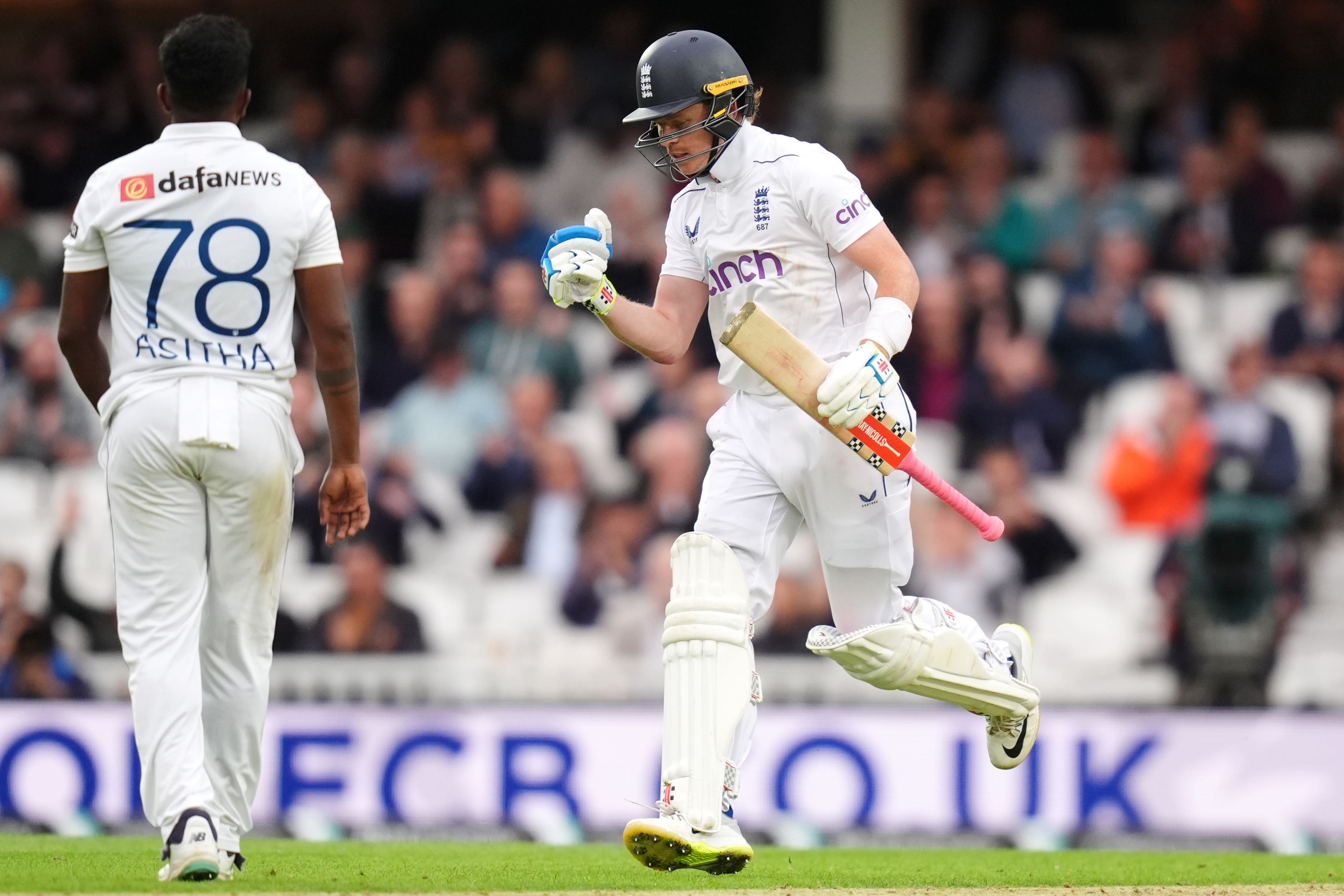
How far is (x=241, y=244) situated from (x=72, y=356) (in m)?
0.58

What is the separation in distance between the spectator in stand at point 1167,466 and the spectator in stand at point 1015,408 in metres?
0.36

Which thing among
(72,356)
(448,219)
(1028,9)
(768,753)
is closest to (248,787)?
(72,356)

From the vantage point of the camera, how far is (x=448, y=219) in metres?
12.6

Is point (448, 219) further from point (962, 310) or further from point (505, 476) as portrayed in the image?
point (962, 310)

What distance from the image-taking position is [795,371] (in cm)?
519

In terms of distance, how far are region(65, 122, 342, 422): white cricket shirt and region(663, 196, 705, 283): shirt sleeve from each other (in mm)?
1138

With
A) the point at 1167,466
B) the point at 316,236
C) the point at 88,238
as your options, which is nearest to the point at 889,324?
the point at 316,236

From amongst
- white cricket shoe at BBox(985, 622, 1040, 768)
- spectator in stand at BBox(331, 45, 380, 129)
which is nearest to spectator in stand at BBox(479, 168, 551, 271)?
spectator in stand at BBox(331, 45, 380, 129)

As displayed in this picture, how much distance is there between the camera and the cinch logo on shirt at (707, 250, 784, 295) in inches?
217

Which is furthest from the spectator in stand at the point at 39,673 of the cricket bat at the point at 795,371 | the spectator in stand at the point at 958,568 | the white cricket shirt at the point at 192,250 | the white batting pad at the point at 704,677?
the cricket bat at the point at 795,371

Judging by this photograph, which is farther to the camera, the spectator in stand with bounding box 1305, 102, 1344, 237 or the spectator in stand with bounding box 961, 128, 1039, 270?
the spectator in stand with bounding box 1305, 102, 1344, 237

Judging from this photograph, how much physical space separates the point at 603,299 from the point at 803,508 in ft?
2.72

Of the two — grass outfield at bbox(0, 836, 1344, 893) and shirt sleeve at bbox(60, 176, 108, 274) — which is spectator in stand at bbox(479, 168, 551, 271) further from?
shirt sleeve at bbox(60, 176, 108, 274)

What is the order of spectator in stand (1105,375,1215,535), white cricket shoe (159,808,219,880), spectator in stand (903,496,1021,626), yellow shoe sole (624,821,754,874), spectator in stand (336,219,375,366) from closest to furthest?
white cricket shoe (159,808,219,880) < yellow shoe sole (624,821,754,874) < spectator in stand (903,496,1021,626) < spectator in stand (1105,375,1215,535) < spectator in stand (336,219,375,366)
